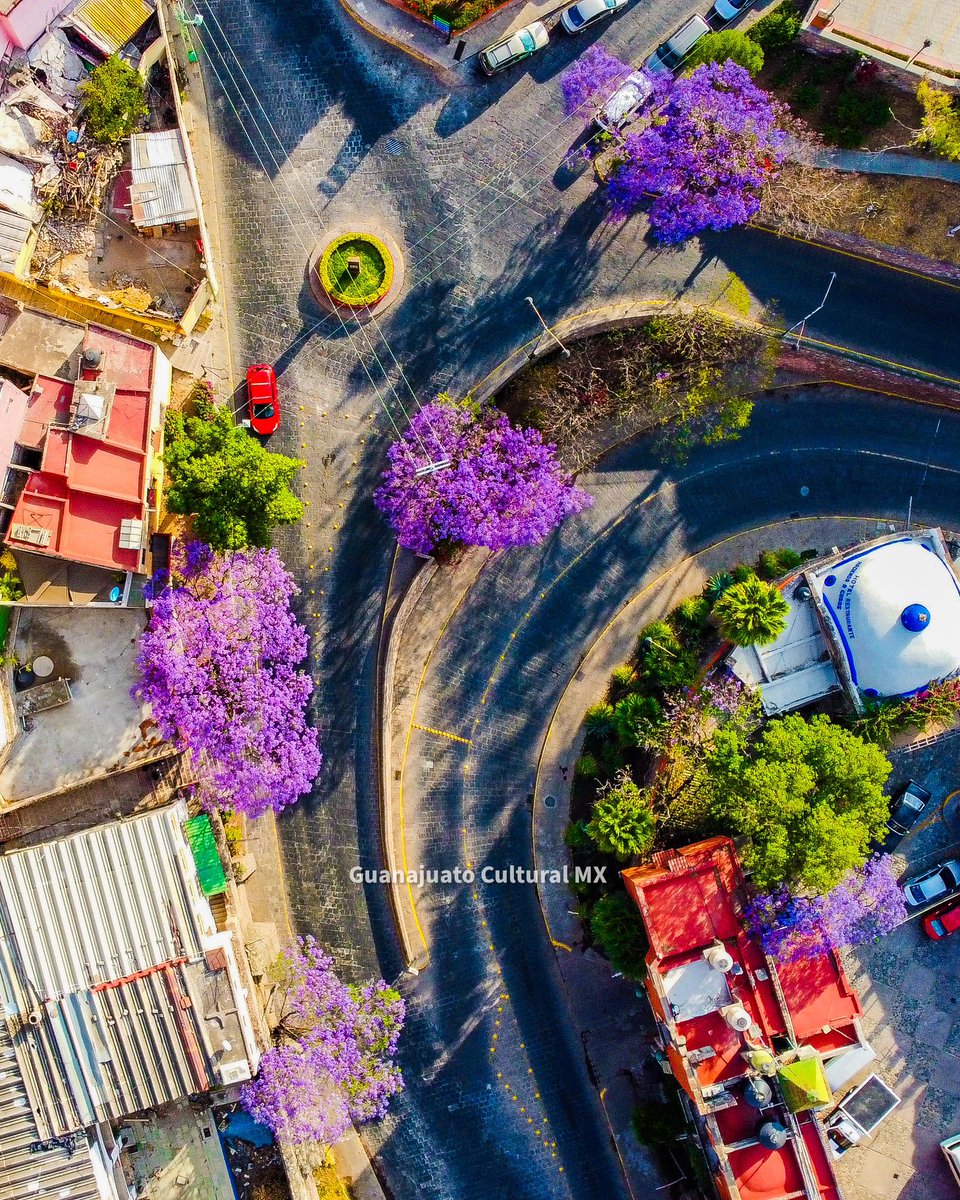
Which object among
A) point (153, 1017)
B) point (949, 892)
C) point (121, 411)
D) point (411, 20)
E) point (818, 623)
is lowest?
point (949, 892)

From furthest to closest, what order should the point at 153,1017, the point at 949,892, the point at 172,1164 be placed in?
the point at 949,892 → the point at 172,1164 → the point at 153,1017

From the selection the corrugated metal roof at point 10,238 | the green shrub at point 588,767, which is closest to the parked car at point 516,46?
the corrugated metal roof at point 10,238

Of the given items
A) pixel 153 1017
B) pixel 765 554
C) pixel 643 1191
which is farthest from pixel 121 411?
pixel 643 1191

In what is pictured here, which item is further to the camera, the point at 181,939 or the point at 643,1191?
the point at 643,1191

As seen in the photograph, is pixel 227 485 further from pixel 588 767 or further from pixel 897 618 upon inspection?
pixel 897 618

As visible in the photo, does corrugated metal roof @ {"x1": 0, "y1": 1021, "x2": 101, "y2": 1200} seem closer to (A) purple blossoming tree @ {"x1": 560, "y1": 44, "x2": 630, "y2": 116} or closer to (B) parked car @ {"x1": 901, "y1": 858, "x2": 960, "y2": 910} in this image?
(B) parked car @ {"x1": 901, "y1": 858, "x2": 960, "y2": 910}

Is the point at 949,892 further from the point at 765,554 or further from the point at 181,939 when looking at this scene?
the point at 181,939

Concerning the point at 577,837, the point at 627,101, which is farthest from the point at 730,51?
the point at 577,837
